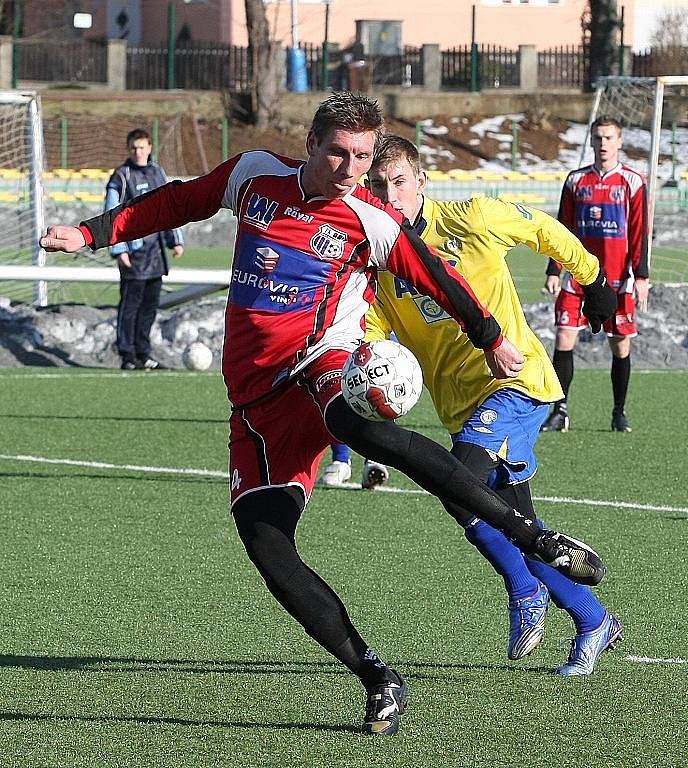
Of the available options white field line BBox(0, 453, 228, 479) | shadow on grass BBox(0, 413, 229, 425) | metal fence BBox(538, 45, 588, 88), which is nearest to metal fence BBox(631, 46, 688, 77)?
metal fence BBox(538, 45, 588, 88)

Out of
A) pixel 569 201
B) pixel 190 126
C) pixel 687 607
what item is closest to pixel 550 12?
pixel 190 126

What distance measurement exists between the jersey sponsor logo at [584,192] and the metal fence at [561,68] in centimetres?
3669

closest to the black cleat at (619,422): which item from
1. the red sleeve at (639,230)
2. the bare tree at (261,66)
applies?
the red sleeve at (639,230)

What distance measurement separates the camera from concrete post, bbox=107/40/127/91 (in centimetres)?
4197

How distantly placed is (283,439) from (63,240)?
37.1 inches

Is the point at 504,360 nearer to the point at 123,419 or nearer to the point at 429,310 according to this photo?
the point at 429,310

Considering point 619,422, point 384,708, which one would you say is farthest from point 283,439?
point 619,422

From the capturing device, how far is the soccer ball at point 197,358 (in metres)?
14.0

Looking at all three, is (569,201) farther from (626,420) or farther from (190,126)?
(190,126)

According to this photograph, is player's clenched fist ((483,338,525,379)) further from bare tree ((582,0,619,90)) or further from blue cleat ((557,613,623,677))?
bare tree ((582,0,619,90))

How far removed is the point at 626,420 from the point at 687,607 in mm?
4929

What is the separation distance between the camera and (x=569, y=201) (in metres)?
10.7

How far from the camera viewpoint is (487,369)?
533 cm

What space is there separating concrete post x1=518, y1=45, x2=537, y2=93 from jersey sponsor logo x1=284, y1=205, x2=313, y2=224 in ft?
133
